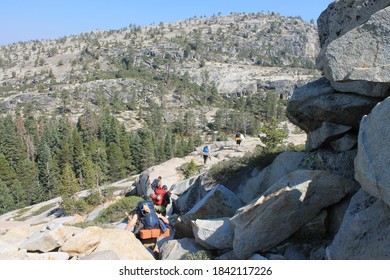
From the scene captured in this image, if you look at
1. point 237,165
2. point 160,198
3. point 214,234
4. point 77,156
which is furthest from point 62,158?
point 214,234

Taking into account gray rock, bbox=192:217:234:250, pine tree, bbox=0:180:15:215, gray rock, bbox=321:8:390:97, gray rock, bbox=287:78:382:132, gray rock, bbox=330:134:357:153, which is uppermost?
gray rock, bbox=321:8:390:97

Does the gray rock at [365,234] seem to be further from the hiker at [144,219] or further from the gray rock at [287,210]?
the hiker at [144,219]

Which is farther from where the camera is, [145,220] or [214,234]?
[145,220]

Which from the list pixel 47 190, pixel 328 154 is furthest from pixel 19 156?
pixel 328 154

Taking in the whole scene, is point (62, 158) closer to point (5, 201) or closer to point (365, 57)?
point (5, 201)

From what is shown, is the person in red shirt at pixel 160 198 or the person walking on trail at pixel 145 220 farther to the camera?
the person in red shirt at pixel 160 198

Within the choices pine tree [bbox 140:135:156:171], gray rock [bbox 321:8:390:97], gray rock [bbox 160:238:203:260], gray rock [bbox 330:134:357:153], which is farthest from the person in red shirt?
pine tree [bbox 140:135:156:171]

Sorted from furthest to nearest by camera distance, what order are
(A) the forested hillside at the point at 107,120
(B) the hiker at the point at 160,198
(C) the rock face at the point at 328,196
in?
1. (A) the forested hillside at the point at 107,120
2. (B) the hiker at the point at 160,198
3. (C) the rock face at the point at 328,196

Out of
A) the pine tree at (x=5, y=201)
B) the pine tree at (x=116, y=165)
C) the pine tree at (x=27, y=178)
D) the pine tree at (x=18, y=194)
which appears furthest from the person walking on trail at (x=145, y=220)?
the pine tree at (x=116, y=165)

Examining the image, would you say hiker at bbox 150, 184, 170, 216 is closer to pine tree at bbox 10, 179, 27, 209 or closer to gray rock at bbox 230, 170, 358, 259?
gray rock at bbox 230, 170, 358, 259

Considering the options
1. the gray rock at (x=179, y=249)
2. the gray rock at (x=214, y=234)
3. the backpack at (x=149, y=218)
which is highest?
the backpack at (x=149, y=218)

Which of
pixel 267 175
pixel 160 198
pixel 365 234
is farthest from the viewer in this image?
pixel 160 198

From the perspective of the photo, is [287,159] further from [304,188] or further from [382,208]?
[382,208]

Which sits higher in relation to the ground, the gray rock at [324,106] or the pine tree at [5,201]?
the gray rock at [324,106]
